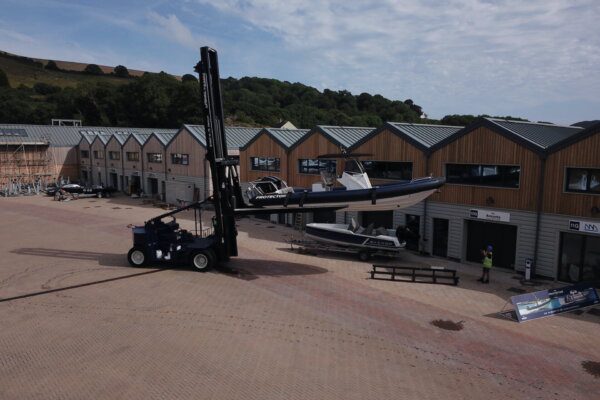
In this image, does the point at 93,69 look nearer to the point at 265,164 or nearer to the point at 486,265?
the point at 265,164

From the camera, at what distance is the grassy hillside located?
4195 inches

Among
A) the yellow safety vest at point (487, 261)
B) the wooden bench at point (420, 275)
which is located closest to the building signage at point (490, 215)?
the yellow safety vest at point (487, 261)

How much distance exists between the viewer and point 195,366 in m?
9.85

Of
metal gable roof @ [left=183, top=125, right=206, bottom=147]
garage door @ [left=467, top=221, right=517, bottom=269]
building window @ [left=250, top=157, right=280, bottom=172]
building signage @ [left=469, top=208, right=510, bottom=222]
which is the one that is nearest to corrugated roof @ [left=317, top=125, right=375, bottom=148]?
building window @ [left=250, top=157, right=280, bottom=172]

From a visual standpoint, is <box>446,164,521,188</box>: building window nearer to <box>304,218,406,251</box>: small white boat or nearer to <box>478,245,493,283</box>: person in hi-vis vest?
<box>478,245,493,283</box>: person in hi-vis vest

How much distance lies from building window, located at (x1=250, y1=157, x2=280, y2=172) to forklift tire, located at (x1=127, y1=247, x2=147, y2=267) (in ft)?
41.4

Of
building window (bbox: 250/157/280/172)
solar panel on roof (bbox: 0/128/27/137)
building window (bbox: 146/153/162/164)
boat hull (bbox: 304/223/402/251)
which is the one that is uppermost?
solar panel on roof (bbox: 0/128/27/137)

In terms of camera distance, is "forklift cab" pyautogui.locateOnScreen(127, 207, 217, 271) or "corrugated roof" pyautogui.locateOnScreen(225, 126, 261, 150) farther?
"corrugated roof" pyautogui.locateOnScreen(225, 126, 261, 150)

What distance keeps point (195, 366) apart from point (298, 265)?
29.2 ft

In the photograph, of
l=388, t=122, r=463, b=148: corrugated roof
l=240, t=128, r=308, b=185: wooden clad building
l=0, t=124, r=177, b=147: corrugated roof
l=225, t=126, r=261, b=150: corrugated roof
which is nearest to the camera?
l=388, t=122, r=463, b=148: corrugated roof

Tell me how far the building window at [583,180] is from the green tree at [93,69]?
134774mm

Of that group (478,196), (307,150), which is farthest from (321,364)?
(307,150)

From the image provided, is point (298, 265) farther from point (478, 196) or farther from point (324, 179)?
point (478, 196)

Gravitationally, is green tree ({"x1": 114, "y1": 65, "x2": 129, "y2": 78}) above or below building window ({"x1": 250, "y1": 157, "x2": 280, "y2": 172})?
above
